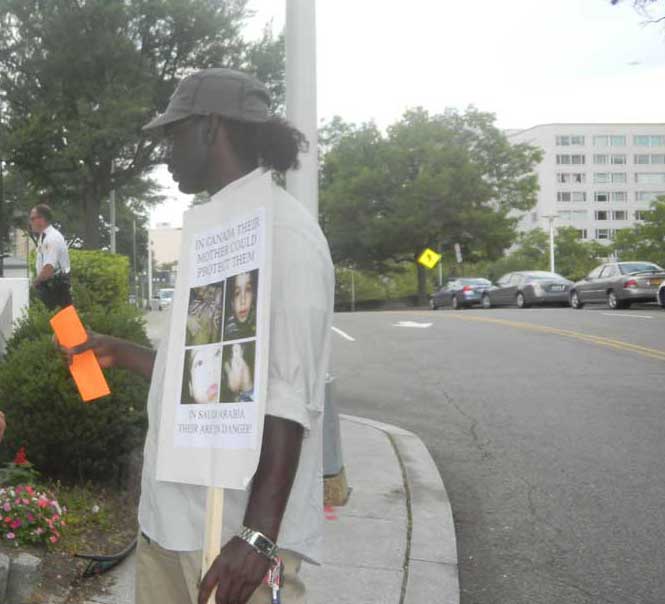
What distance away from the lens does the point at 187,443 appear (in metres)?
1.76

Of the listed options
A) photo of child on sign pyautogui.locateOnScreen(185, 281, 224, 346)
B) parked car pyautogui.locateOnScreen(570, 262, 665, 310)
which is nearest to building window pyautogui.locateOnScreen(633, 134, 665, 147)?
parked car pyautogui.locateOnScreen(570, 262, 665, 310)

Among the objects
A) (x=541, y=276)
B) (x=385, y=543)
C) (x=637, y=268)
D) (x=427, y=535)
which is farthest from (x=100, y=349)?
(x=541, y=276)

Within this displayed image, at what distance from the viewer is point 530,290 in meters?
30.3

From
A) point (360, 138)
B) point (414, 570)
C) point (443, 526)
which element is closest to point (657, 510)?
point (443, 526)

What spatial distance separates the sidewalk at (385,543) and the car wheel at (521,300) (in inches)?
978

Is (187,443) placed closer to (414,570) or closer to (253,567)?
(253,567)

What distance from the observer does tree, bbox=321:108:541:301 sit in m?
49.8

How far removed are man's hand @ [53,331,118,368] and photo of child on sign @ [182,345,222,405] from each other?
1.52 ft

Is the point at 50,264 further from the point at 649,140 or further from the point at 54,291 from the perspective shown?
the point at 649,140

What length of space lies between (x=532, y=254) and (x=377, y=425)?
74.6 metres

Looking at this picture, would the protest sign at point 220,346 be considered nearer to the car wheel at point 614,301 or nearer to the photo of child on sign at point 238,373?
the photo of child on sign at point 238,373

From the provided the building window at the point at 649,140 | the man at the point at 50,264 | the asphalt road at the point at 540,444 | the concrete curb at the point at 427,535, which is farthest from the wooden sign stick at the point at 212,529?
the building window at the point at 649,140

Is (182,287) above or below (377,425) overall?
above

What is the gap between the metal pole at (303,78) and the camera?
529 centimetres
